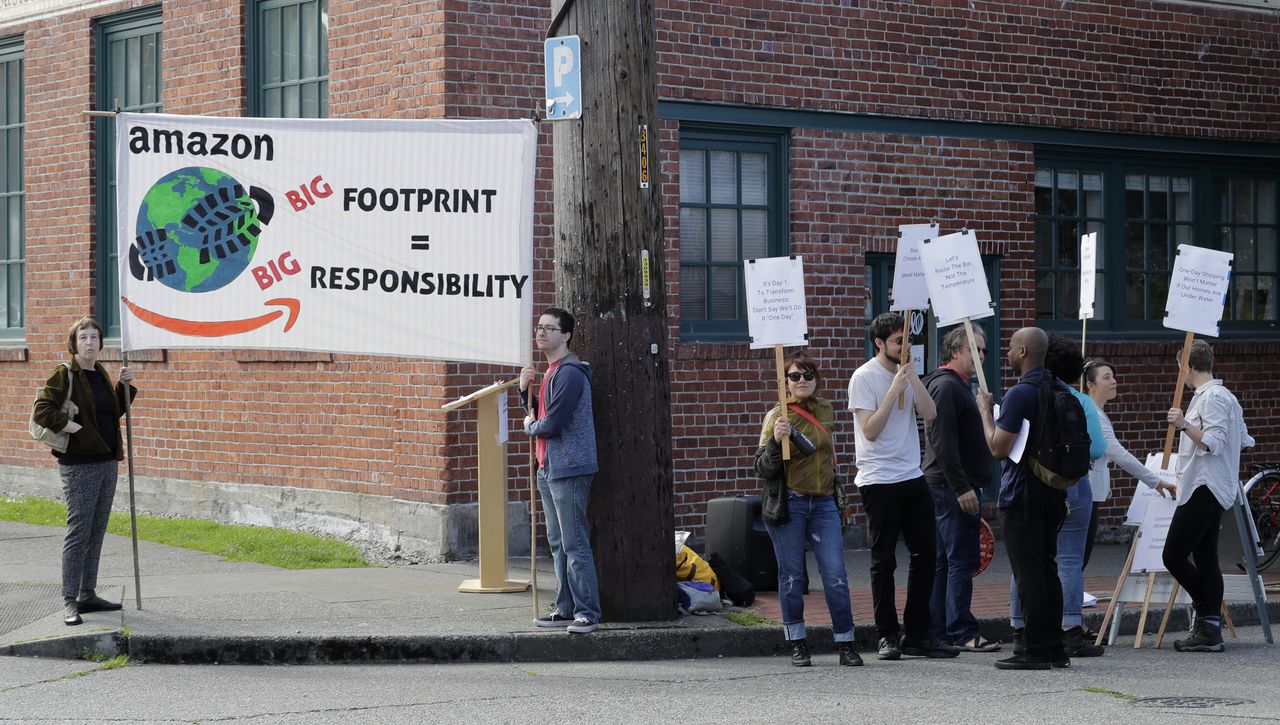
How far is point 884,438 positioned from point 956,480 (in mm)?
465

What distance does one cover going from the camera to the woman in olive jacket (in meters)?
9.19

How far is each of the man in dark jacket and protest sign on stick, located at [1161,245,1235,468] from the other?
121 cm

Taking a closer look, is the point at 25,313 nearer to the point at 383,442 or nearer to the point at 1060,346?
the point at 383,442

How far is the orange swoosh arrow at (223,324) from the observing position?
9516mm

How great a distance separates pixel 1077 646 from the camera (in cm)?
900

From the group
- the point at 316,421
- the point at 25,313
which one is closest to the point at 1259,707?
the point at 316,421

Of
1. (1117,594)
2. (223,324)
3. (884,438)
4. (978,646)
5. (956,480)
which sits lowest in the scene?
(978,646)

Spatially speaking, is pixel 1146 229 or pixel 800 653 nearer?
pixel 800 653

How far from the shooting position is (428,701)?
296 inches

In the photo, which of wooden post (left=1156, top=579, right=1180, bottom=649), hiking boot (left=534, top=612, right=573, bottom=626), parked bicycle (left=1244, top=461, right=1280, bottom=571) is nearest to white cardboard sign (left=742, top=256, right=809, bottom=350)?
hiking boot (left=534, top=612, right=573, bottom=626)

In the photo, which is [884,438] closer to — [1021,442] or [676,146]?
[1021,442]

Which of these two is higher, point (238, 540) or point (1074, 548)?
point (1074, 548)

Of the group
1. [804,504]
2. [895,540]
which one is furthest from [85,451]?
[895,540]

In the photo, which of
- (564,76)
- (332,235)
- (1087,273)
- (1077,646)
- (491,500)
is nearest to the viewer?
(1077,646)
